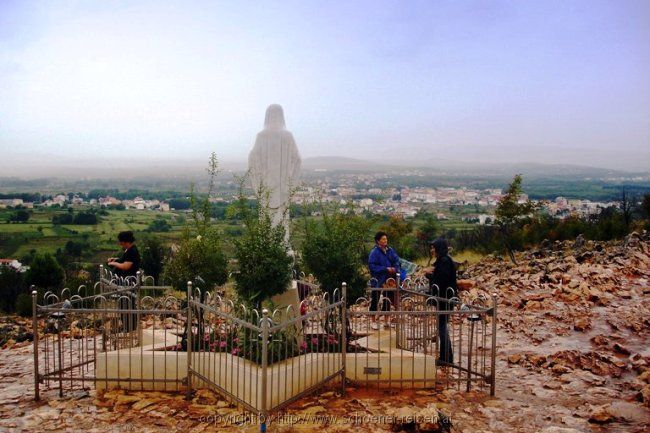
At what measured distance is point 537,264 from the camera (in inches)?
617

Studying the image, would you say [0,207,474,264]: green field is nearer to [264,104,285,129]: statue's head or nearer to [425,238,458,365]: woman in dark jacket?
[264,104,285,129]: statue's head

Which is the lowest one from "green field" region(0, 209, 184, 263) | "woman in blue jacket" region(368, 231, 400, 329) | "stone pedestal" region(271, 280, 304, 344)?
"green field" region(0, 209, 184, 263)

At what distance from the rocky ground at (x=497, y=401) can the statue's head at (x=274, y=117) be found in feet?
14.0

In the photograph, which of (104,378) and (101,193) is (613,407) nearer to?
(104,378)

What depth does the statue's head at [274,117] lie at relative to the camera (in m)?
8.38

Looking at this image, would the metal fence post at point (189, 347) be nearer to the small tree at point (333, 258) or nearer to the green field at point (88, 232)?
the small tree at point (333, 258)

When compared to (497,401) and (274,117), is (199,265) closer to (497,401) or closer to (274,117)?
(274,117)

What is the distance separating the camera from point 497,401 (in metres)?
6.12

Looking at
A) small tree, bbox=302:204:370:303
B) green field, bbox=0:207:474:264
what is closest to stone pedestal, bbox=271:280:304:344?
small tree, bbox=302:204:370:303

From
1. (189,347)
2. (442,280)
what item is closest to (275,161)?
(442,280)

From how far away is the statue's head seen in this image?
330 inches

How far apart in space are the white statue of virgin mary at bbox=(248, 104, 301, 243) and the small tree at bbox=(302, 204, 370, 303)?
2.33ft

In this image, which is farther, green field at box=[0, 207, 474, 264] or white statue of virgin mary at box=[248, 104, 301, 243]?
green field at box=[0, 207, 474, 264]

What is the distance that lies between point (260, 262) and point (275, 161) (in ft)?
7.08
